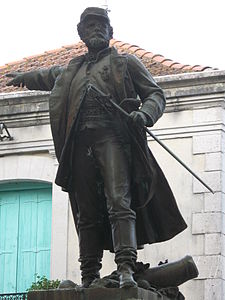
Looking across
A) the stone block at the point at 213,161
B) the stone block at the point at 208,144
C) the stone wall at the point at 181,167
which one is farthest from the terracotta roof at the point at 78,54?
the stone block at the point at 213,161

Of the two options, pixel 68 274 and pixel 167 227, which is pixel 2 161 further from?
pixel 167 227

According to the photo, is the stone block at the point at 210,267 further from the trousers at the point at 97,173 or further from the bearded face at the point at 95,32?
the bearded face at the point at 95,32

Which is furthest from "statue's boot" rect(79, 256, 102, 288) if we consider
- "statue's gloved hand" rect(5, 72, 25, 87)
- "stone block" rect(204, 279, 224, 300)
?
"stone block" rect(204, 279, 224, 300)

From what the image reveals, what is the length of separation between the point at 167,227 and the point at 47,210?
11990 mm

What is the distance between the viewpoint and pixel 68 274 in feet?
69.5

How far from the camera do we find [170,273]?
10219mm

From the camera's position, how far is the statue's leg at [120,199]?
9742 millimetres

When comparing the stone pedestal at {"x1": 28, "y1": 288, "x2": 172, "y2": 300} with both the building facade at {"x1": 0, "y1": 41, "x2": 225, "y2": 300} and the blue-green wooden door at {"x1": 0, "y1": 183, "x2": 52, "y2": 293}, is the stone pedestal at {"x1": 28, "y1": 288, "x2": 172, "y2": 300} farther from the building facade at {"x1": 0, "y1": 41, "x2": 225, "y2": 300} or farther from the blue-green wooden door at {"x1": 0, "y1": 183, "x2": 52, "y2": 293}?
the blue-green wooden door at {"x1": 0, "y1": 183, "x2": 52, "y2": 293}

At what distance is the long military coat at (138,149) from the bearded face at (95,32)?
0.13 meters

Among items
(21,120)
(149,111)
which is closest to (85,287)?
(149,111)

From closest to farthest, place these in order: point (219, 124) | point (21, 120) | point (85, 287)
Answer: point (85, 287) < point (219, 124) < point (21, 120)

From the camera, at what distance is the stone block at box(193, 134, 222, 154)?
20.8 m

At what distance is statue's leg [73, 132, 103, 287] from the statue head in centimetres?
80

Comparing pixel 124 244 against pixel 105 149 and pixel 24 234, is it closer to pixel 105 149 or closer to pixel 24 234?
pixel 105 149
